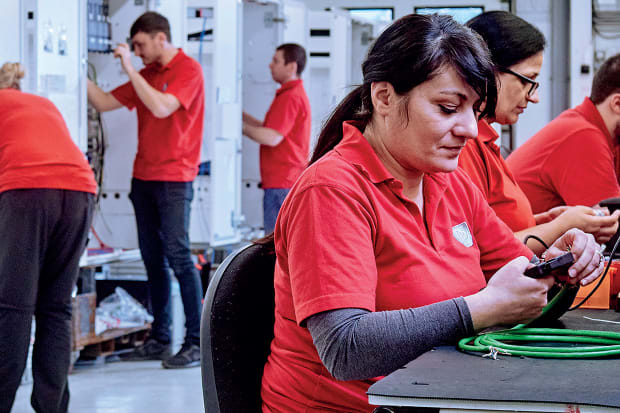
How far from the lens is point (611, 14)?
850 centimetres

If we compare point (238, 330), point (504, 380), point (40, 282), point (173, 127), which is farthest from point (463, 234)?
point (173, 127)

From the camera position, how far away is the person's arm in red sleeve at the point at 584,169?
2.53 m

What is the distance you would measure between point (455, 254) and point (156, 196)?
303 centimetres

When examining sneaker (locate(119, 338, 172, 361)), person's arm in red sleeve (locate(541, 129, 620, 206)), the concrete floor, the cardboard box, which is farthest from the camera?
sneaker (locate(119, 338, 172, 361))

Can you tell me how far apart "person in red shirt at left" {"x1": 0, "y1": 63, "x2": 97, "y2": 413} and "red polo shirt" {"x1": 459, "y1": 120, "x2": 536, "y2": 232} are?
1679mm

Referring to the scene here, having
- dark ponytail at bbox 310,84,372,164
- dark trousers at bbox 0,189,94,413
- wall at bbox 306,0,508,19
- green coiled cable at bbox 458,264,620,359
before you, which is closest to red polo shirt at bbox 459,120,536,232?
dark ponytail at bbox 310,84,372,164

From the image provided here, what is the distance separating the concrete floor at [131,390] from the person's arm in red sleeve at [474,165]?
1833 mm

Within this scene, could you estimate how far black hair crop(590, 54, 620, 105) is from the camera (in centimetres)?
274

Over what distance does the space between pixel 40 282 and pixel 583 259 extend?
2.27 metres

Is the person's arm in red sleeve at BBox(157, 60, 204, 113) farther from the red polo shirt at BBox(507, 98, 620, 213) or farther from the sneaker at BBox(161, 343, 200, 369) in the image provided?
the red polo shirt at BBox(507, 98, 620, 213)

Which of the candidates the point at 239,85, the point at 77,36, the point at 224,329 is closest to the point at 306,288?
the point at 224,329

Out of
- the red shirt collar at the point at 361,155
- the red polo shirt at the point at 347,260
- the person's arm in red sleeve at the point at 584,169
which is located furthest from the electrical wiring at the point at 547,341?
the person's arm in red sleeve at the point at 584,169

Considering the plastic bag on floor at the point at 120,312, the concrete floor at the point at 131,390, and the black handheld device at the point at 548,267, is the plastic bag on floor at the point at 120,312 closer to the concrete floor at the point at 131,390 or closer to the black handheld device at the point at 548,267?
the concrete floor at the point at 131,390

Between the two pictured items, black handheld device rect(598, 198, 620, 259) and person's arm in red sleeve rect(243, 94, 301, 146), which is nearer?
black handheld device rect(598, 198, 620, 259)
